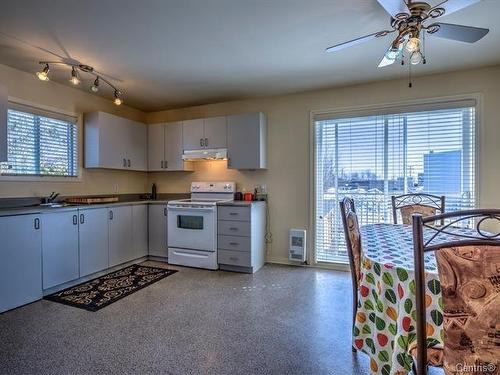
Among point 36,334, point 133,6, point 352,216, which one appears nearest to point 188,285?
point 36,334

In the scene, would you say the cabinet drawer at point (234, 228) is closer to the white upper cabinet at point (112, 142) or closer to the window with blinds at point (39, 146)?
the white upper cabinet at point (112, 142)

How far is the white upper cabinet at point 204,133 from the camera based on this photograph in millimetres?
4156

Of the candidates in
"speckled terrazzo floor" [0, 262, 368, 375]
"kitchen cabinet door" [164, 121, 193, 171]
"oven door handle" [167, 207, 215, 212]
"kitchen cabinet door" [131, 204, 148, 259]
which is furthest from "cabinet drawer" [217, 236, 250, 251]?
"kitchen cabinet door" [164, 121, 193, 171]

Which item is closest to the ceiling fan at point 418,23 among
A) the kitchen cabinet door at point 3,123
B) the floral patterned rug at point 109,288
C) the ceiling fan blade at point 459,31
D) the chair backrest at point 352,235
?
the ceiling fan blade at point 459,31

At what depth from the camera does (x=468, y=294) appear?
100cm

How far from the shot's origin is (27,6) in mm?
2057

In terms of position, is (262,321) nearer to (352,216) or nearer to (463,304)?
(352,216)

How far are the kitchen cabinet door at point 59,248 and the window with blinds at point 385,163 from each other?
3.08 metres

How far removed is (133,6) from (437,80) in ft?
11.0

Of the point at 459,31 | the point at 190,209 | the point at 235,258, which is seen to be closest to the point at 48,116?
the point at 190,209

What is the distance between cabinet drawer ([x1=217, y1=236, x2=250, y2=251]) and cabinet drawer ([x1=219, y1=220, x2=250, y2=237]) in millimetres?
54

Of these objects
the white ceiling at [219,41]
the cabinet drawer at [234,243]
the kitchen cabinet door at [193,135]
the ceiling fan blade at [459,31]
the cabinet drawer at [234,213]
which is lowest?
the cabinet drawer at [234,243]

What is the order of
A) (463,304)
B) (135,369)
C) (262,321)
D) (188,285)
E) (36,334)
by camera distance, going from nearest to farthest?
(463,304) < (135,369) < (36,334) < (262,321) < (188,285)

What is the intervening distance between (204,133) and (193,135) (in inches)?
7.8
